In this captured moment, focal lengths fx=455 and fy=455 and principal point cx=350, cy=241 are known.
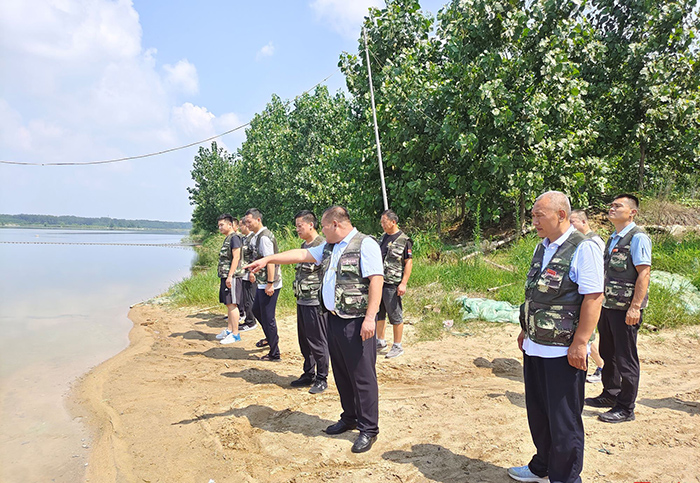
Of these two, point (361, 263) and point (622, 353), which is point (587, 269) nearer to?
point (361, 263)

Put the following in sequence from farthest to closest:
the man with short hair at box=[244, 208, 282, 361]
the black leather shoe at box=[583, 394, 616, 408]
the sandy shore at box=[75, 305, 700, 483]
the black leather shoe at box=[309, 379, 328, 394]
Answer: the man with short hair at box=[244, 208, 282, 361] → the black leather shoe at box=[309, 379, 328, 394] → the black leather shoe at box=[583, 394, 616, 408] → the sandy shore at box=[75, 305, 700, 483]

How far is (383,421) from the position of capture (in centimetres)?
411

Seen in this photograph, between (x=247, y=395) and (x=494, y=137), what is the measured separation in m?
8.24

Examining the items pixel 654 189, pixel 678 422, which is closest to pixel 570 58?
pixel 654 189

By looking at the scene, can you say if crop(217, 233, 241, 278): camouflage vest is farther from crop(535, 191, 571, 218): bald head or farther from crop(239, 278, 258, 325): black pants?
crop(535, 191, 571, 218): bald head

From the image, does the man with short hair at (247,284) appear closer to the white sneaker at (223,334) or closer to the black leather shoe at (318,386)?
the white sneaker at (223,334)

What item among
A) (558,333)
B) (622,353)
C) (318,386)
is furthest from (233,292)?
(558,333)

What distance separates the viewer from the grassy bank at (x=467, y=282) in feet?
23.4

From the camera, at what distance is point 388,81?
1152 cm

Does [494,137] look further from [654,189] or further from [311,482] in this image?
[311,482]

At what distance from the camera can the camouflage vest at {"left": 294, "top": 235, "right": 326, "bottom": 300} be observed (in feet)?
16.4

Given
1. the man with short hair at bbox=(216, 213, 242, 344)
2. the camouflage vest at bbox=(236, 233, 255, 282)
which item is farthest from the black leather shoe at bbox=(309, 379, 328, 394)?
the man with short hair at bbox=(216, 213, 242, 344)

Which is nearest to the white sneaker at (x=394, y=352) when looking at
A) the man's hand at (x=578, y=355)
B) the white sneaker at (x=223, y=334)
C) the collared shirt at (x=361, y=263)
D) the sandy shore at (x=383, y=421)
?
the sandy shore at (x=383, y=421)

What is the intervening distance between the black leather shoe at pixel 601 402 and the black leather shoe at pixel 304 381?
2.84 m
